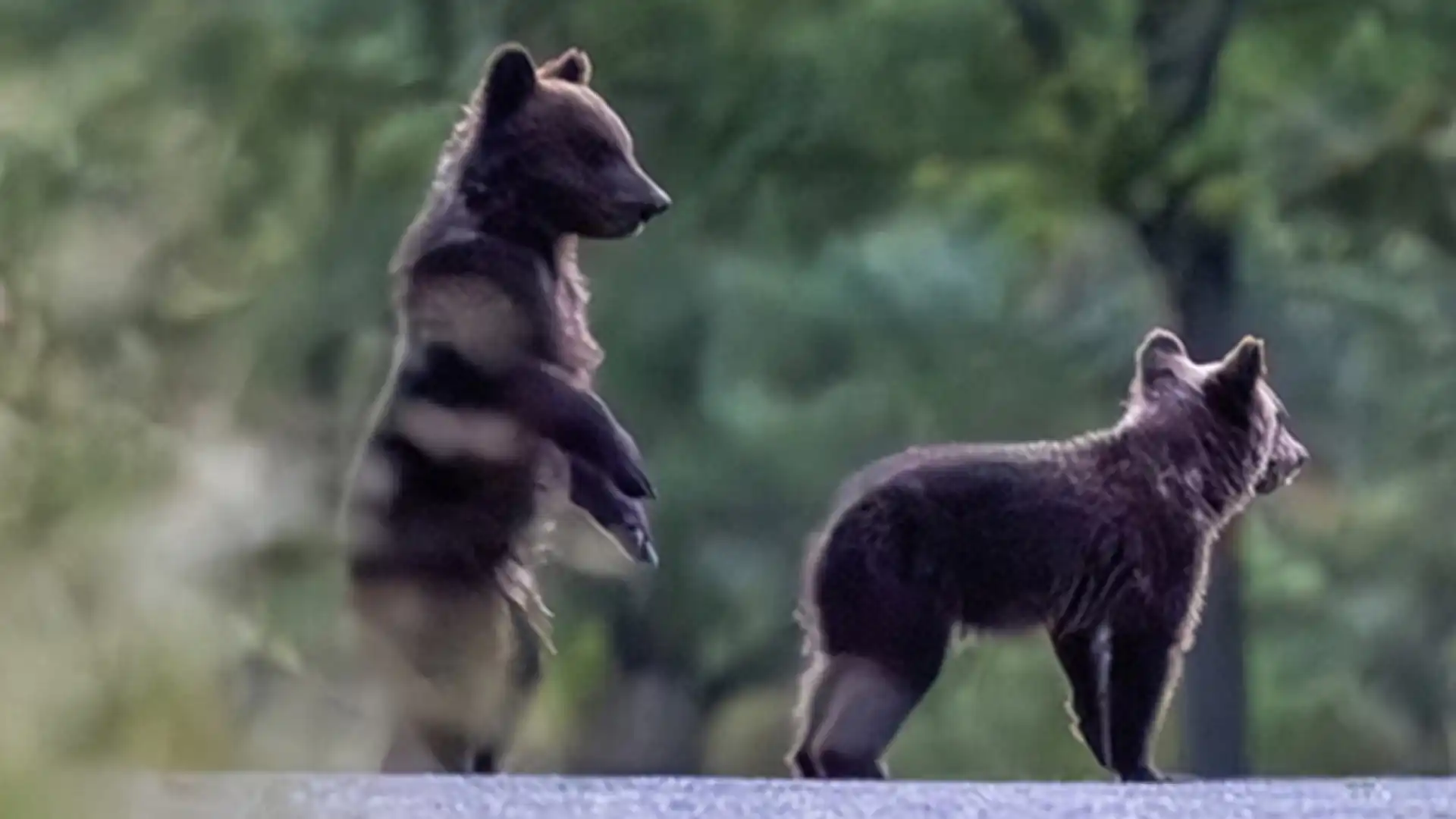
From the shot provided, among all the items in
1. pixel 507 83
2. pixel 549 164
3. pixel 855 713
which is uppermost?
pixel 507 83

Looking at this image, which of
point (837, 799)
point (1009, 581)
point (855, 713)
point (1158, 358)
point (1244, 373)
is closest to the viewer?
point (837, 799)

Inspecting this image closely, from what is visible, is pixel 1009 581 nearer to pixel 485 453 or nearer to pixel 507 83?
pixel 485 453

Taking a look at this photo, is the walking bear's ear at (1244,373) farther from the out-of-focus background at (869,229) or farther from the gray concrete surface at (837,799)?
the out-of-focus background at (869,229)

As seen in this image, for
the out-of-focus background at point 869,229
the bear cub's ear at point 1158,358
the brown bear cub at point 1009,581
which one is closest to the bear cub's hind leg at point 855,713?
the brown bear cub at point 1009,581

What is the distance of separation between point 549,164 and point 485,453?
0.57 meters

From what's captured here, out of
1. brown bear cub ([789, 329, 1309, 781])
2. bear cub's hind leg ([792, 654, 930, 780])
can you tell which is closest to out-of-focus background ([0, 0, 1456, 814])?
brown bear cub ([789, 329, 1309, 781])

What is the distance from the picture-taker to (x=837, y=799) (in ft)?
13.5

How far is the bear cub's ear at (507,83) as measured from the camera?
4.84 meters

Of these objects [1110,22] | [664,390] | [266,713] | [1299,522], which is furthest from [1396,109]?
[266,713]

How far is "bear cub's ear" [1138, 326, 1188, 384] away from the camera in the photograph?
17.8ft

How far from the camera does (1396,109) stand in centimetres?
923

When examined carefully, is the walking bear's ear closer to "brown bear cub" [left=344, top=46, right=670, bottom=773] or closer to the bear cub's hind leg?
the bear cub's hind leg

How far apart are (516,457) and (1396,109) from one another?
213 inches

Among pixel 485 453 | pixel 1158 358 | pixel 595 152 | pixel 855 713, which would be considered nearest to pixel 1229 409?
pixel 1158 358
